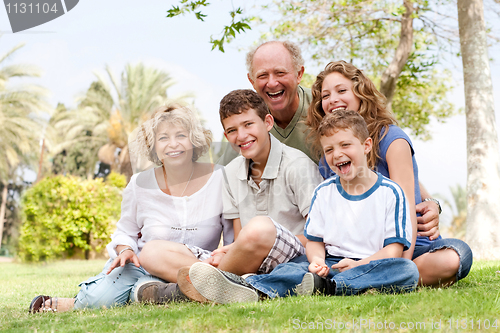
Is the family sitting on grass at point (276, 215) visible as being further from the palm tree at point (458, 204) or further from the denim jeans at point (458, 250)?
the palm tree at point (458, 204)

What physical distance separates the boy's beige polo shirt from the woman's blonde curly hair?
0.38m

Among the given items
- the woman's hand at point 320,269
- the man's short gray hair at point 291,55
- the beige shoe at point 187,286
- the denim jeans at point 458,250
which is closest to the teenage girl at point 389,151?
the denim jeans at point 458,250

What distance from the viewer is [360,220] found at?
117 inches

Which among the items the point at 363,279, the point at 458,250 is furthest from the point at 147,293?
the point at 458,250

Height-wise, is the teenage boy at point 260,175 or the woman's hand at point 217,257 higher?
the teenage boy at point 260,175

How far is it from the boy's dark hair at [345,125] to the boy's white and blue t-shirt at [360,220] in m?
0.30

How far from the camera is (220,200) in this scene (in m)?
3.63

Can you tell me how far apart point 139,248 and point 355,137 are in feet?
5.96

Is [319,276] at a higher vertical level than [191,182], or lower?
lower

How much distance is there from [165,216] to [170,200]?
0.41ft

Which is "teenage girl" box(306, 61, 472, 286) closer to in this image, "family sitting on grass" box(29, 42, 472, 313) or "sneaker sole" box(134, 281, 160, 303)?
"family sitting on grass" box(29, 42, 472, 313)

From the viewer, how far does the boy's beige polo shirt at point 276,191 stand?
345 cm

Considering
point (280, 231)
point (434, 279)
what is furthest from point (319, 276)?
point (434, 279)

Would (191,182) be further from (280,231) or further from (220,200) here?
(280,231)
